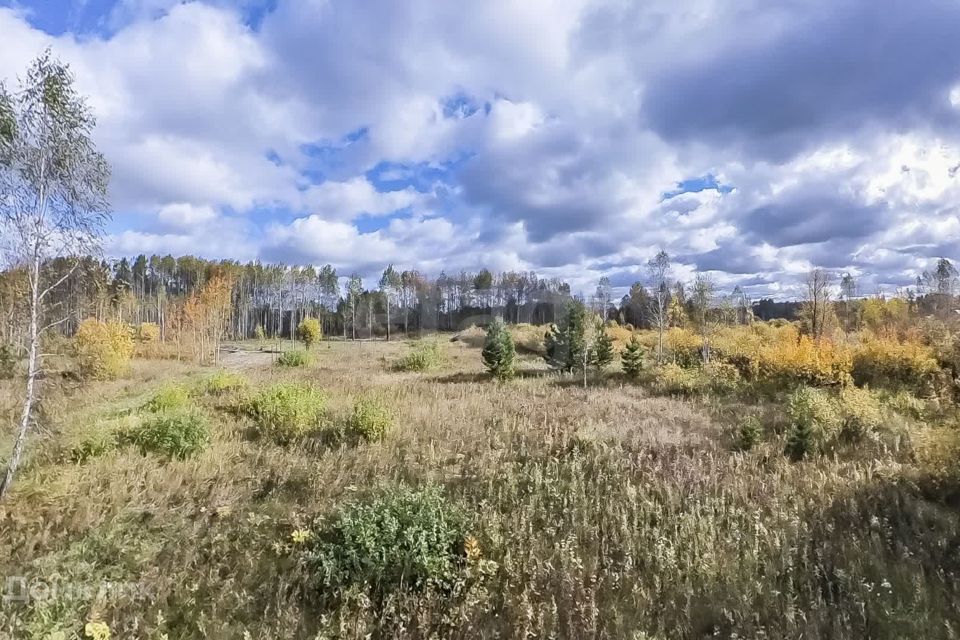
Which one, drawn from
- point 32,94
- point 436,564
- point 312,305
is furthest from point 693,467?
point 312,305

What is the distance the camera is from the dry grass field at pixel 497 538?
3.95 metres

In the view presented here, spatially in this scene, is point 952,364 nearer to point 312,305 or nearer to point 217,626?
point 217,626

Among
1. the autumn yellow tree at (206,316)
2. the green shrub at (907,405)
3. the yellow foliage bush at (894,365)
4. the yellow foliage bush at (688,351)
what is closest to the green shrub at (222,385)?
the green shrub at (907,405)

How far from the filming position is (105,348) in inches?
744

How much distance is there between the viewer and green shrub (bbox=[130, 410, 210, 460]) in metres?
7.12

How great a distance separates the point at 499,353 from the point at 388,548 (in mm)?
14964

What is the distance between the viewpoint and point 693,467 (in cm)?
662

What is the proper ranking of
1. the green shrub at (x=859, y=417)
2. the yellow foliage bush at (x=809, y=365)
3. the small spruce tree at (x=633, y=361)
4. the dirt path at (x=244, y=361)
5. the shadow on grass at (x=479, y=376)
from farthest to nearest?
the dirt path at (x=244, y=361)
the small spruce tree at (x=633, y=361)
the shadow on grass at (x=479, y=376)
the yellow foliage bush at (x=809, y=365)
the green shrub at (x=859, y=417)

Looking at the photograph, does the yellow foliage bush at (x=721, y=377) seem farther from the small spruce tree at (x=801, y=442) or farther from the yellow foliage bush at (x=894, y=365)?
the small spruce tree at (x=801, y=442)

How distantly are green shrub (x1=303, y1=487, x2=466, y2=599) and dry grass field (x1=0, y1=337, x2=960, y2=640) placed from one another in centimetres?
3

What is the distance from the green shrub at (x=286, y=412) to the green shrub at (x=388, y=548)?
11.5ft

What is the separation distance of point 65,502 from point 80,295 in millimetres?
2821

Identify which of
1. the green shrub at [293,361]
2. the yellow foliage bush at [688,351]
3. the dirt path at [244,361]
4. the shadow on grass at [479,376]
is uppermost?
the yellow foliage bush at [688,351]

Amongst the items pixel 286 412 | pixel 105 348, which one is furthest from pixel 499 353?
pixel 105 348
